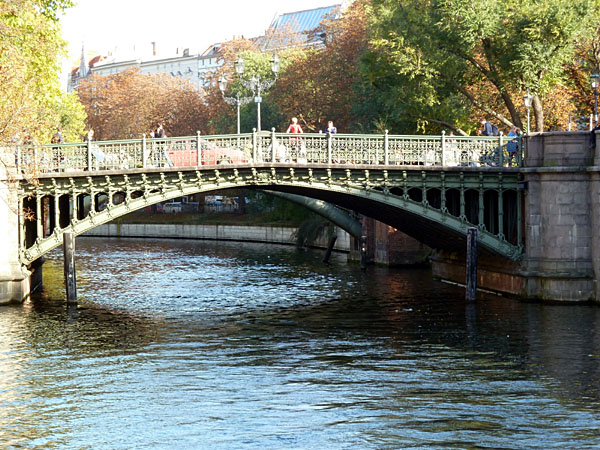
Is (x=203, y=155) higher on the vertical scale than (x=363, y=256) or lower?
higher

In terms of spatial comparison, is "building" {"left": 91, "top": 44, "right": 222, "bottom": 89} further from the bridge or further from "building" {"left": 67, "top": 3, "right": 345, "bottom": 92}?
the bridge

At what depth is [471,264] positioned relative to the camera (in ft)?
109

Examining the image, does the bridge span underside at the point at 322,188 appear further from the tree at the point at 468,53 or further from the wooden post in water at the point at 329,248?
the wooden post in water at the point at 329,248

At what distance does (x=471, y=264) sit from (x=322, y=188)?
5211 mm

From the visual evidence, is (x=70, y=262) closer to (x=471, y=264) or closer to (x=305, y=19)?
(x=471, y=264)

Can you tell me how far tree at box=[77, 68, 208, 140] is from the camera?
89.1m

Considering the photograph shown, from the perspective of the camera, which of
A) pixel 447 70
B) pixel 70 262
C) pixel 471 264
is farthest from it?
pixel 447 70

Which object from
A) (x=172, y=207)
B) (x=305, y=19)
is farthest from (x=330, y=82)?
(x=305, y=19)

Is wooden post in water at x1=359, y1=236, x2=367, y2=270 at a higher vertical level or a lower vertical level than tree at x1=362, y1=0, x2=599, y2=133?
lower

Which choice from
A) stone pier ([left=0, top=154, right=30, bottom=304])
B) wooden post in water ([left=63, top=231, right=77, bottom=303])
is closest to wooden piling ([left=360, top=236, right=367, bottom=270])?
wooden post in water ([left=63, top=231, right=77, bottom=303])

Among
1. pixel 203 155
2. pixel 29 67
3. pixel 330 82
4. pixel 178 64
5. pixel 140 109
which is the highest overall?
pixel 178 64

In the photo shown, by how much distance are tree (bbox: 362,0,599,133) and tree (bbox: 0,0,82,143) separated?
13.2 m

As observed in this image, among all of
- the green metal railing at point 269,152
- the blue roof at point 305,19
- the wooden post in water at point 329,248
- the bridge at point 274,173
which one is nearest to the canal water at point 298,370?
the bridge at point 274,173

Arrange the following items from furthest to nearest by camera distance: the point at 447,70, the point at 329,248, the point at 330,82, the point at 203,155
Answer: the point at 330,82
the point at 329,248
the point at 447,70
the point at 203,155
